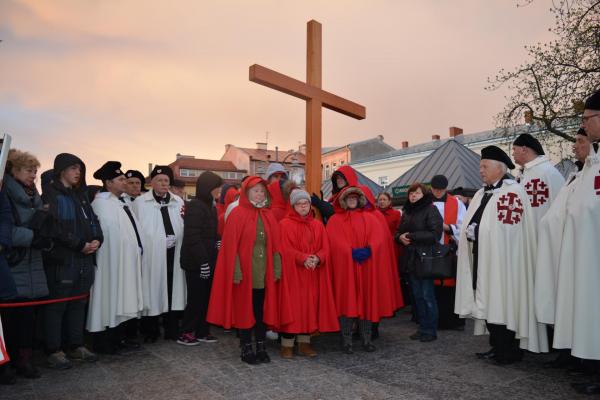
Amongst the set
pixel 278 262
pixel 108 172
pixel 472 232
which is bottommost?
pixel 278 262

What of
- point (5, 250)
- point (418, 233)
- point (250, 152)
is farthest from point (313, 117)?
point (250, 152)

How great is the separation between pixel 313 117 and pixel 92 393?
456 centimetres

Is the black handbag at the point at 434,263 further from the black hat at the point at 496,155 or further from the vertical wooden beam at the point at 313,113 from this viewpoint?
the vertical wooden beam at the point at 313,113

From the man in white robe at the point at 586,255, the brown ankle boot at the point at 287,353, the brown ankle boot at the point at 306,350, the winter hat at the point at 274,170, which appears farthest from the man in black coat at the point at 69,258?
the man in white robe at the point at 586,255

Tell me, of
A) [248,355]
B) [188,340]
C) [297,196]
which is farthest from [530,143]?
[188,340]

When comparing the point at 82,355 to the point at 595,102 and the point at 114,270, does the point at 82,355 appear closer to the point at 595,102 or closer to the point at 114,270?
the point at 114,270

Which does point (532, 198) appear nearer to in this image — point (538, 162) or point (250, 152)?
point (538, 162)

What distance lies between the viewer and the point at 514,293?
4773 mm

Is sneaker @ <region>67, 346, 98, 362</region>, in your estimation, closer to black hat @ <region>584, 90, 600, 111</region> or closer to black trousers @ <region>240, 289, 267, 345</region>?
black trousers @ <region>240, 289, 267, 345</region>

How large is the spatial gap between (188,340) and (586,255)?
444 cm

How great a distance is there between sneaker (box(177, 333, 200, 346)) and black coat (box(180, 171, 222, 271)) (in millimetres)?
848

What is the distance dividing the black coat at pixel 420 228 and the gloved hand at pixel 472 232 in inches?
32.0

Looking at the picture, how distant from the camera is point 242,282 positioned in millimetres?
5070

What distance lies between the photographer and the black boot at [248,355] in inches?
195
